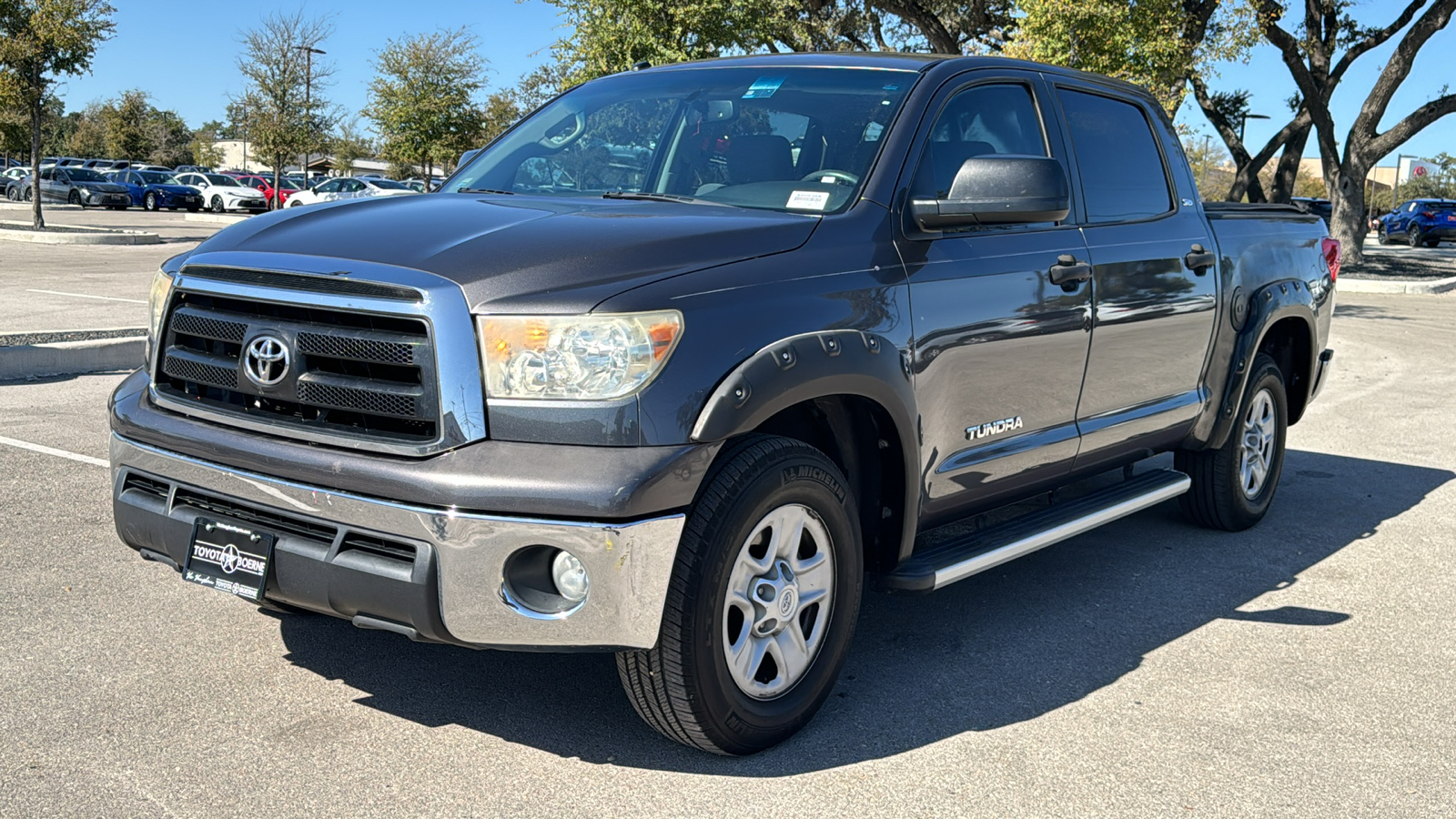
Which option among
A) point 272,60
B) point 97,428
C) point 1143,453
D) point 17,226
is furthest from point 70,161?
point 1143,453

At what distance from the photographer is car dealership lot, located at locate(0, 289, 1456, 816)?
10.9ft

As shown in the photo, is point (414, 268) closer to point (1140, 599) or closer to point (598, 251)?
point (598, 251)

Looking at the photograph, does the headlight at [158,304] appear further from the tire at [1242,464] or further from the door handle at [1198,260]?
the tire at [1242,464]

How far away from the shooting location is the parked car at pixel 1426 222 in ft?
158

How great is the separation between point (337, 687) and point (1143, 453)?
10.9 feet

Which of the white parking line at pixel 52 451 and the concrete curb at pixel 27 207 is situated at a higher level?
the concrete curb at pixel 27 207

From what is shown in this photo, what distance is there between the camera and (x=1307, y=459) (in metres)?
8.16

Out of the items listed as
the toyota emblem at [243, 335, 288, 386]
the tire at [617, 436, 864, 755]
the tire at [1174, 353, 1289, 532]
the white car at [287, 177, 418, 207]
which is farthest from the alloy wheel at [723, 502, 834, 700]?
the white car at [287, 177, 418, 207]

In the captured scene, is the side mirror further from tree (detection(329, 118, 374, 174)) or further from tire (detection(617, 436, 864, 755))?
tree (detection(329, 118, 374, 174))

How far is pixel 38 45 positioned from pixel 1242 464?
90.8 feet

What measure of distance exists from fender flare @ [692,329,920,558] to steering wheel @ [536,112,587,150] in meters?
1.60

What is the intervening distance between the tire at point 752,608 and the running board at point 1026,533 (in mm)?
268

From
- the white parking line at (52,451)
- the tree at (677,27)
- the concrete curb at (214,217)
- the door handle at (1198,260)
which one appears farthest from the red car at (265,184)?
the door handle at (1198,260)

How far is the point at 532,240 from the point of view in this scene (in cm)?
343
